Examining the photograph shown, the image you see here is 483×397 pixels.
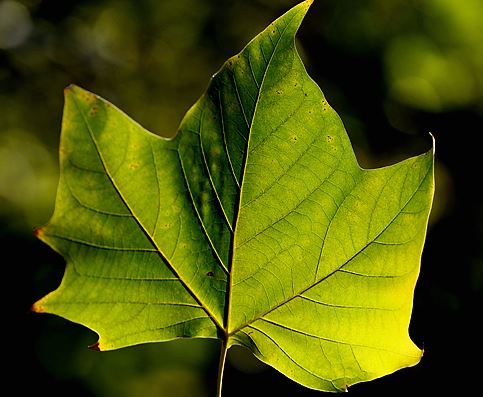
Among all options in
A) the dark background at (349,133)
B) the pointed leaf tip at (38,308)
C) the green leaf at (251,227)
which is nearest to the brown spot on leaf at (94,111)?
the green leaf at (251,227)

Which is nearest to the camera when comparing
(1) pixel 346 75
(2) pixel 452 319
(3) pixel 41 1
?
(2) pixel 452 319

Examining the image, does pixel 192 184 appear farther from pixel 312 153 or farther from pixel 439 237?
pixel 439 237

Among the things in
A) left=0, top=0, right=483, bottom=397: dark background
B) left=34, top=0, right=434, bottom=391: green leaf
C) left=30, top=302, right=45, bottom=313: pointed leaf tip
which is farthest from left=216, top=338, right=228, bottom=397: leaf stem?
left=0, top=0, right=483, bottom=397: dark background

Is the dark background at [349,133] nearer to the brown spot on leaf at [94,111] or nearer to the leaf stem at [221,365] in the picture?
the leaf stem at [221,365]

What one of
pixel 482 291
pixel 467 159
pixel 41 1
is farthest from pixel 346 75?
pixel 41 1

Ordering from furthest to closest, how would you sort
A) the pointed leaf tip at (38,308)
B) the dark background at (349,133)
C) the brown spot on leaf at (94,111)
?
the dark background at (349,133)
the pointed leaf tip at (38,308)
the brown spot on leaf at (94,111)

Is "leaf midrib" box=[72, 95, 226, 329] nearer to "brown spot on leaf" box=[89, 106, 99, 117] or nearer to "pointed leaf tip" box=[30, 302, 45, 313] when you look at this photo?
"brown spot on leaf" box=[89, 106, 99, 117]

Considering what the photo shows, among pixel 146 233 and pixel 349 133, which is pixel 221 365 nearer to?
pixel 146 233
